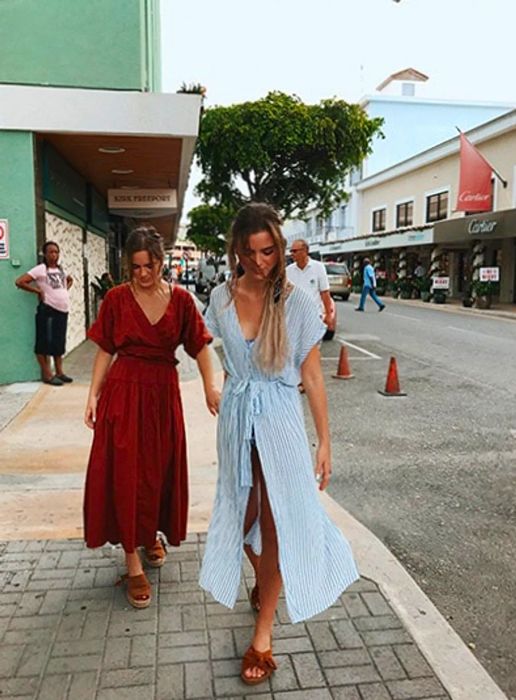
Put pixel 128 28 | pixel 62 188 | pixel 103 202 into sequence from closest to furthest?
pixel 128 28 → pixel 62 188 → pixel 103 202

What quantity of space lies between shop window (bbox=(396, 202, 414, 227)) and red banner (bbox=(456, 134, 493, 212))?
10.9 metres

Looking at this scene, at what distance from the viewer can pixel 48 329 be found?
8.07m

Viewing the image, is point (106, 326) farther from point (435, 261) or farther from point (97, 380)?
point (435, 261)

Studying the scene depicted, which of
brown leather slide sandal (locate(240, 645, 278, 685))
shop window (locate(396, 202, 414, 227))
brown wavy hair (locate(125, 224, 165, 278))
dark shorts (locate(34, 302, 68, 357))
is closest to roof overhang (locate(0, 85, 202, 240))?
dark shorts (locate(34, 302, 68, 357))

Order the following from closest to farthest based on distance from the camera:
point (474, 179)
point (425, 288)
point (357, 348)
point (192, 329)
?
point (192, 329) < point (357, 348) < point (474, 179) < point (425, 288)

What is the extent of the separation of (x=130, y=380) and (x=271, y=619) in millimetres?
1262

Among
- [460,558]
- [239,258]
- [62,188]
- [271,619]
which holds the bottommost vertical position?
[460,558]

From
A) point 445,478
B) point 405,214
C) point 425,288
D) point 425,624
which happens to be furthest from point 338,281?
point 425,624

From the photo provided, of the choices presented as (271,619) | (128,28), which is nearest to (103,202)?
(128,28)

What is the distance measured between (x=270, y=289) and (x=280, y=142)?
20502mm

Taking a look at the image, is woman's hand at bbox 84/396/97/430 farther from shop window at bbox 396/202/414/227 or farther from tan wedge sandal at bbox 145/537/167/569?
shop window at bbox 396/202/414/227

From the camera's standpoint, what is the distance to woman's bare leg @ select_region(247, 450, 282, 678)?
259cm

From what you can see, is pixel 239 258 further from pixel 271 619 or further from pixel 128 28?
pixel 128 28

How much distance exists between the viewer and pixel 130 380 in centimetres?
313
